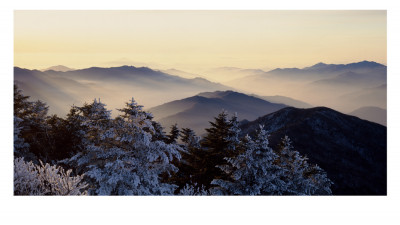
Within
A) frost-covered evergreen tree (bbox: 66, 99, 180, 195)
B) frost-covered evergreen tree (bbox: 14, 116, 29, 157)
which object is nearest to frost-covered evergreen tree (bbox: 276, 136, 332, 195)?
frost-covered evergreen tree (bbox: 66, 99, 180, 195)

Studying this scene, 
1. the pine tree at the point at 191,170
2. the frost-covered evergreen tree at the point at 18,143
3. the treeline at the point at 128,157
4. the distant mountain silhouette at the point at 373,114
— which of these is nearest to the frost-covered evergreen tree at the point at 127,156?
the treeline at the point at 128,157

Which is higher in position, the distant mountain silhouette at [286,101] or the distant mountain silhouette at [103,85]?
the distant mountain silhouette at [103,85]

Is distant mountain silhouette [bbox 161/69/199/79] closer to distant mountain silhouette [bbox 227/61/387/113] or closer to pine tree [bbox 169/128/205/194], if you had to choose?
distant mountain silhouette [bbox 227/61/387/113]

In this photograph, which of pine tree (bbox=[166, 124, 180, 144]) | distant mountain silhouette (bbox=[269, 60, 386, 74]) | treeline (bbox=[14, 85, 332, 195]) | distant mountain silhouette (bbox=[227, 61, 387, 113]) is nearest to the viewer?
treeline (bbox=[14, 85, 332, 195])

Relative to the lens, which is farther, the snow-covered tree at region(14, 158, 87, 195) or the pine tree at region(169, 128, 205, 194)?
the pine tree at region(169, 128, 205, 194)

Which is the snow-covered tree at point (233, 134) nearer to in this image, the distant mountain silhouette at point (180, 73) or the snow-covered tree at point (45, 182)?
the distant mountain silhouette at point (180, 73)
